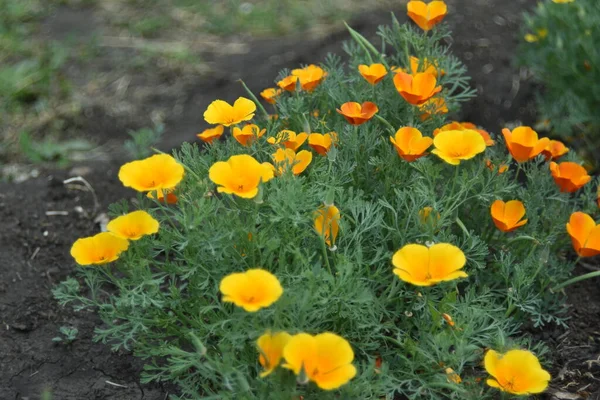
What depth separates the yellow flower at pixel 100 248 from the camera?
6.18 ft

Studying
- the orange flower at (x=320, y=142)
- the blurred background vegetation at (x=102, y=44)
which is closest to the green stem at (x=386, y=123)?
the orange flower at (x=320, y=142)

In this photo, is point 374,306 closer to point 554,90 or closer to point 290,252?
point 290,252

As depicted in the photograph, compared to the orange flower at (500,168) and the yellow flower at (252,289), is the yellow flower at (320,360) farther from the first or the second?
the orange flower at (500,168)

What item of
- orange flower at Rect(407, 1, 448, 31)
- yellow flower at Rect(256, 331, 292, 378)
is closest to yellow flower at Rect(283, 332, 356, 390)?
yellow flower at Rect(256, 331, 292, 378)

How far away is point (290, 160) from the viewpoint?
6.68ft

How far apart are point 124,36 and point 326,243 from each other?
318 cm

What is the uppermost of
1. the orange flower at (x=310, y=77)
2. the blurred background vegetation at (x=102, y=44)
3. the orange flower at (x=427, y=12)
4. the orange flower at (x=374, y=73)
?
the orange flower at (x=427, y=12)

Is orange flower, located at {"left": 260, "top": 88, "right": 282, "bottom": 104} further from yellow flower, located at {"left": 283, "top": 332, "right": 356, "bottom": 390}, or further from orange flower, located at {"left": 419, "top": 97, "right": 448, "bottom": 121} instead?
yellow flower, located at {"left": 283, "top": 332, "right": 356, "bottom": 390}

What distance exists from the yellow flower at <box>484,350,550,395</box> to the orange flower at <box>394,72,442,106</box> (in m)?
0.71

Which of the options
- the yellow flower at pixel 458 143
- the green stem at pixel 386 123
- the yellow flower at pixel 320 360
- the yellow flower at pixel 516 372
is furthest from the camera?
the green stem at pixel 386 123

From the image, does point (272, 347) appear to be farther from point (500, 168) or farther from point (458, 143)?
point (500, 168)

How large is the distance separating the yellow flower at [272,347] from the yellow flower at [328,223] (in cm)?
33

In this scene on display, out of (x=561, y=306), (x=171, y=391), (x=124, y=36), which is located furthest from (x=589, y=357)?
(x=124, y=36)

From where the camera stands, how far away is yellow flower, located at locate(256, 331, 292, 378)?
163 cm
